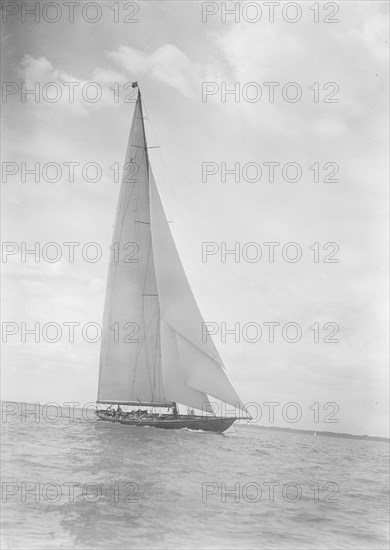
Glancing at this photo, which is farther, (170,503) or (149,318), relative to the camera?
(149,318)

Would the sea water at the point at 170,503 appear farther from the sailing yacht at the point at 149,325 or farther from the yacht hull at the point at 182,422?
the yacht hull at the point at 182,422

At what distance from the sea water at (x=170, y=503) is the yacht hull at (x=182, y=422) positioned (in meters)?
6.50

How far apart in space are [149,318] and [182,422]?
3947 millimetres

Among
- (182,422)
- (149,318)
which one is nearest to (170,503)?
(149,318)

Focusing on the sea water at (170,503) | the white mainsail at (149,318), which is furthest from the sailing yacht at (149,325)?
the sea water at (170,503)

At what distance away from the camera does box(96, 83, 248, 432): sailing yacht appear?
53.4 feet

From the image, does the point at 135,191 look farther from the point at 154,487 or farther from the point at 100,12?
the point at 154,487

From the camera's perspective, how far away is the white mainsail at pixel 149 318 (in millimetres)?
16250

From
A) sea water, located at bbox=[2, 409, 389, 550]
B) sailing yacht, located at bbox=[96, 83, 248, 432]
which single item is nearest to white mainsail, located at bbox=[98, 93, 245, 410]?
sailing yacht, located at bbox=[96, 83, 248, 432]

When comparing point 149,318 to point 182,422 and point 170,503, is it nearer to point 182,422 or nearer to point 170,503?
point 182,422

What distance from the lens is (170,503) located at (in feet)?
26.3

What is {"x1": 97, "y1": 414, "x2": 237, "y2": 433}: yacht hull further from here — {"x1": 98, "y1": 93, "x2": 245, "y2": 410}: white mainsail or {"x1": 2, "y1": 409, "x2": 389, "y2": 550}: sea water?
{"x1": 2, "y1": 409, "x2": 389, "y2": 550}: sea water

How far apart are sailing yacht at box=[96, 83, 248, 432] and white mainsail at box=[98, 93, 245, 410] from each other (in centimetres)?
3

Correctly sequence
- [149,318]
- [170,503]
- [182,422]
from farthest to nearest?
[182,422], [149,318], [170,503]
